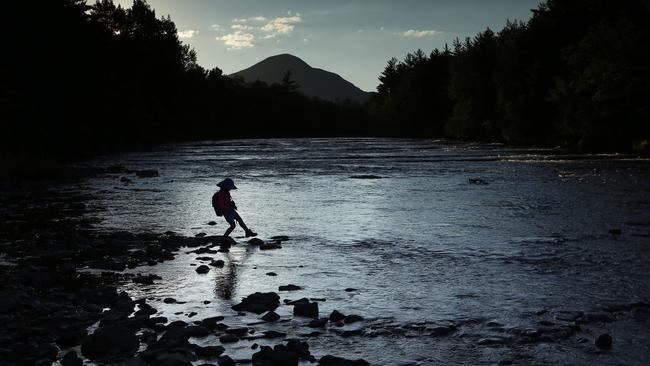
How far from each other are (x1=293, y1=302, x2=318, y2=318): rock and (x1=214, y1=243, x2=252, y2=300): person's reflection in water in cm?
175

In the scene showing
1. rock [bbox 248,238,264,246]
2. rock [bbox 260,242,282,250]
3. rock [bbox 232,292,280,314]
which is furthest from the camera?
rock [bbox 248,238,264,246]

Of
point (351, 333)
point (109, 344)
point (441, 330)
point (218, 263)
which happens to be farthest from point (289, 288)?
point (109, 344)

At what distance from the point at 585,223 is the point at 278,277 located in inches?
459

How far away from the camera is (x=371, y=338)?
9.51 metres

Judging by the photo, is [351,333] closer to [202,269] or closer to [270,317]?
[270,317]

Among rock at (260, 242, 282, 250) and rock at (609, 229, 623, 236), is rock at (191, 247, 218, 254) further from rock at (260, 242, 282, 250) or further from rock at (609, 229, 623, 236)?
rock at (609, 229, 623, 236)

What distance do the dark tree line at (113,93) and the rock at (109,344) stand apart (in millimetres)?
37847

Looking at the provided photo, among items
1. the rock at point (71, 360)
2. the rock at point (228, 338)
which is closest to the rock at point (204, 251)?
the rock at point (228, 338)

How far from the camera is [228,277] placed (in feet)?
44.1

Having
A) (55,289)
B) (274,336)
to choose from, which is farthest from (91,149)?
(274,336)

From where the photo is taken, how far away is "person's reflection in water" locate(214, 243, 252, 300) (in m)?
12.2

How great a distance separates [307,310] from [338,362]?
88.2 inches

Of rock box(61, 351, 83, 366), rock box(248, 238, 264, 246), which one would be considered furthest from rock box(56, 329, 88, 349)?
rock box(248, 238, 264, 246)

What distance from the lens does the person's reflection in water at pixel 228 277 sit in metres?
12.2
